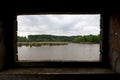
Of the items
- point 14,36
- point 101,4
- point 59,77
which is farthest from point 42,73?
point 101,4

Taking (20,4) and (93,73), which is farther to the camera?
(20,4)

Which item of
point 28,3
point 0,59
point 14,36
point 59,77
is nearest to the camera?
point 59,77

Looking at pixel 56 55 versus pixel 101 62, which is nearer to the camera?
pixel 101 62

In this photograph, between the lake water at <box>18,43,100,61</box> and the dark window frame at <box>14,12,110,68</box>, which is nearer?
the dark window frame at <box>14,12,110,68</box>

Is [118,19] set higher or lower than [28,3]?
lower

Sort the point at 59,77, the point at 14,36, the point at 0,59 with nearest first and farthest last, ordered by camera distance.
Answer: the point at 59,77
the point at 0,59
the point at 14,36

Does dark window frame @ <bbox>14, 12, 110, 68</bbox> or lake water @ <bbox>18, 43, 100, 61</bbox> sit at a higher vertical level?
dark window frame @ <bbox>14, 12, 110, 68</bbox>

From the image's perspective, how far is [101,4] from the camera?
9.96ft

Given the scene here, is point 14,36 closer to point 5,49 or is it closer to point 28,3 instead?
point 5,49

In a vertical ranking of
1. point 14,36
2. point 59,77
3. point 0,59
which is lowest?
point 59,77

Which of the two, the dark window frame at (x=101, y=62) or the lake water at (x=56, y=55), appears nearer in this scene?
the dark window frame at (x=101, y=62)

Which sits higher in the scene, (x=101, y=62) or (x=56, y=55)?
(x=101, y=62)

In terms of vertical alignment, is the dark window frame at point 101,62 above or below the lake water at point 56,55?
above

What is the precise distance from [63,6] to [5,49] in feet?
3.89
